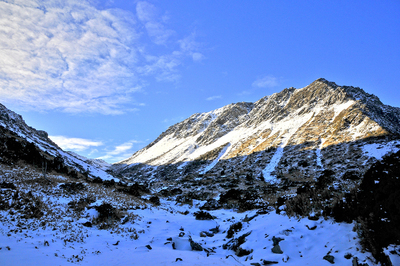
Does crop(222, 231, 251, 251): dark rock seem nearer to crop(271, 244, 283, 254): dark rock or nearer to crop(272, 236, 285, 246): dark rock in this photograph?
crop(272, 236, 285, 246): dark rock

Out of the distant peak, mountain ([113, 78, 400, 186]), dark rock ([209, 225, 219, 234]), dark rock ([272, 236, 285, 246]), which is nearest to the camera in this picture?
dark rock ([272, 236, 285, 246])

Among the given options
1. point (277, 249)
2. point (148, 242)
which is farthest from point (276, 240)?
point (148, 242)

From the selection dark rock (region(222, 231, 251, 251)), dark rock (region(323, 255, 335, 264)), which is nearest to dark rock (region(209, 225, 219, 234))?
dark rock (region(222, 231, 251, 251))

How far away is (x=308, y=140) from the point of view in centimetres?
6119

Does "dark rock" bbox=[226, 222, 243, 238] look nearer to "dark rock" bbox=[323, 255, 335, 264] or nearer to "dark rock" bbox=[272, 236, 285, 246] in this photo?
"dark rock" bbox=[272, 236, 285, 246]

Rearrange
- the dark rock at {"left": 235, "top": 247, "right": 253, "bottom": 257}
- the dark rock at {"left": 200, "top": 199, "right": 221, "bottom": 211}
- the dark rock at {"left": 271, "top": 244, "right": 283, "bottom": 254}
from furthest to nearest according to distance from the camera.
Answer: the dark rock at {"left": 200, "top": 199, "right": 221, "bottom": 211} < the dark rock at {"left": 235, "top": 247, "right": 253, "bottom": 257} < the dark rock at {"left": 271, "top": 244, "right": 283, "bottom": 254}

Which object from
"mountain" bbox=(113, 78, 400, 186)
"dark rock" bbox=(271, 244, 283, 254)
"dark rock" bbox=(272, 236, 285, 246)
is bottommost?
"dark rock" bbox=(271, 244, 283, 254)

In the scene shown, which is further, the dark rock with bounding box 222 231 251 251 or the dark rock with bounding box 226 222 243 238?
the dark rock with bounding box 226 222 243 238

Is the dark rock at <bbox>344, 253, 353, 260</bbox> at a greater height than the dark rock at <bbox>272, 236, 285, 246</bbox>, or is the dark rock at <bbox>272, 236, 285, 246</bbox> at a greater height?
the dark rock at <bbox>272, 236, 285, 246</bbox>

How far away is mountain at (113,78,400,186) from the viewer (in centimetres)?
3922

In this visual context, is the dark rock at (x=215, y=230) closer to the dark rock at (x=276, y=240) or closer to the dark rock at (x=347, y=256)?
the dark rock at (x=276, y=240)

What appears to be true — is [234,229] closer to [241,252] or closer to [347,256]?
[241,252]

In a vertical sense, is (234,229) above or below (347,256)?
above

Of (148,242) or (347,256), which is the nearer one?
(347,256)
